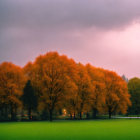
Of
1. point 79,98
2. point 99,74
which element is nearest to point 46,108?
point 79,98

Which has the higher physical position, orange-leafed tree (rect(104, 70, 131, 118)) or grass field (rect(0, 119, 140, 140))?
orange-leafed tree (rect(104, 70, 131, 118))

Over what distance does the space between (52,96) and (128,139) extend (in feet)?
125

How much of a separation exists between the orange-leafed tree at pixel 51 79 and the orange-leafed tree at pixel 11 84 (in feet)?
18.0

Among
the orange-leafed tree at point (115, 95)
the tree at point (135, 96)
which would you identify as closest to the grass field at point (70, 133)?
the orange-leafed tree at point (115, 95)

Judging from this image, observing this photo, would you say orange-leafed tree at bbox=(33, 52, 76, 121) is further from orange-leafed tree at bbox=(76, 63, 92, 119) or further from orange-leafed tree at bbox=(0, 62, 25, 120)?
orange-leafed tree at bbox=(76, 63, 92, 119)

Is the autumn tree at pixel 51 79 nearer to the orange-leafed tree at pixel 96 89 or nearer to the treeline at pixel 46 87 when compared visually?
the treeline at pixel 46 87

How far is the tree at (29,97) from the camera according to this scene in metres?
59.6

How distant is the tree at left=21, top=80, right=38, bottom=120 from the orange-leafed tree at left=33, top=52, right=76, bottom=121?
1.79 m

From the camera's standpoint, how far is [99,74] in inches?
2904

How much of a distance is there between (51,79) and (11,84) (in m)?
10.3

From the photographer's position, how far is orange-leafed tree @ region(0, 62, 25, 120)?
195 ft

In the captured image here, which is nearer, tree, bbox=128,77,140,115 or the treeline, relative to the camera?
the treeline

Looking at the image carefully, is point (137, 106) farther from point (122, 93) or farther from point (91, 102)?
point (91, 102)

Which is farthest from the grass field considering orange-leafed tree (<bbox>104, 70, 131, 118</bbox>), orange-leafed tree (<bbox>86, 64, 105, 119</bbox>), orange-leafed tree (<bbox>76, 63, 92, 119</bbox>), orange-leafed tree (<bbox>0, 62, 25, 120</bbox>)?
orange-leafed tree (<bbox>104, 70, 131, 118</bbox>)
